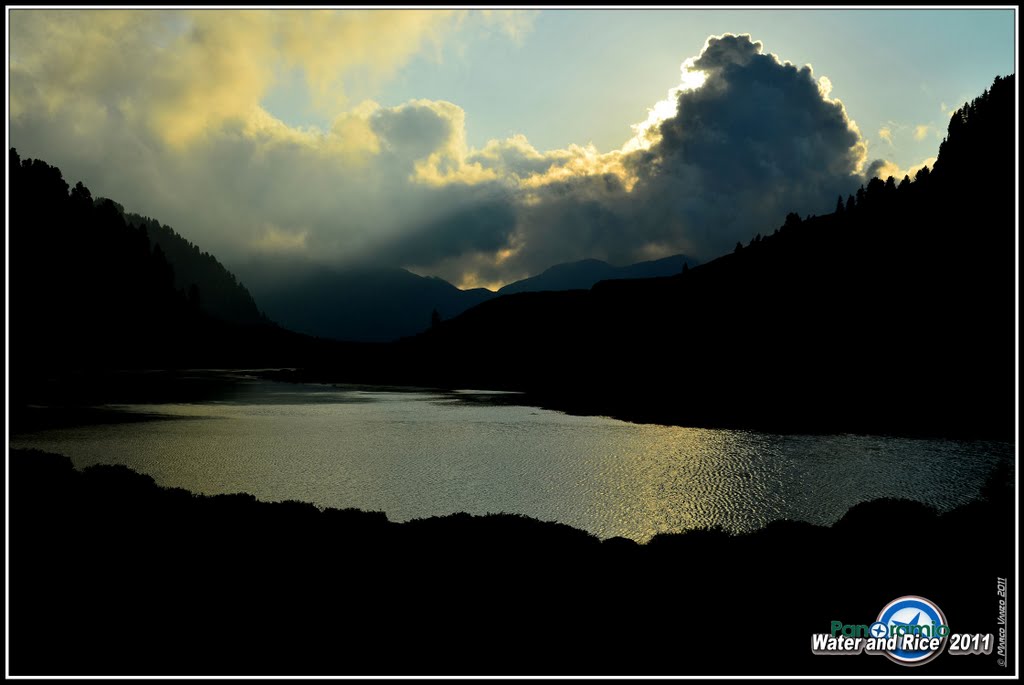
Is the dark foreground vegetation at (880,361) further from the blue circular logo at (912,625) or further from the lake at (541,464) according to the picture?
the blue circular logo at (912,625)

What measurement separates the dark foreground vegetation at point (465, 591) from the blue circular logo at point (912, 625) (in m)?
0.37

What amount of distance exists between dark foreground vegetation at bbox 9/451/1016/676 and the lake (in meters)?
14.8

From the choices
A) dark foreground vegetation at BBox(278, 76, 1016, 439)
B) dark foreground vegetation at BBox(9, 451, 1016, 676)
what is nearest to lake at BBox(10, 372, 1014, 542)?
dark foreground vegetation at BBox(9, 451, 1016, 676)

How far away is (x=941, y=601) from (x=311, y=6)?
27.9 meters

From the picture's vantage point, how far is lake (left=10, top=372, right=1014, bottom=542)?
46.0 meters

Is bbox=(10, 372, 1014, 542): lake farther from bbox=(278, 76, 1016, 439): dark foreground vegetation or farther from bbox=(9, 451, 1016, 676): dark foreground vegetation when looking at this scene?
bbox=(278, 76, 1016, 439): dark foreground vegetation

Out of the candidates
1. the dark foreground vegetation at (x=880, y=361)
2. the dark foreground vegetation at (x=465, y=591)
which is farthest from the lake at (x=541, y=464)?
the dark foreground vegetation at (x=880, y=361)

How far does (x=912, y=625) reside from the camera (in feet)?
53.3

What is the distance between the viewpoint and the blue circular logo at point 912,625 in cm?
1608

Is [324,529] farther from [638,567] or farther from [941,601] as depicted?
[941,601]

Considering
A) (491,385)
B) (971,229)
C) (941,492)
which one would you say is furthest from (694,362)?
(941,492)

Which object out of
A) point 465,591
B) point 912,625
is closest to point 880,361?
point 912,625

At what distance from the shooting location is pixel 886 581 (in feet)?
72.5

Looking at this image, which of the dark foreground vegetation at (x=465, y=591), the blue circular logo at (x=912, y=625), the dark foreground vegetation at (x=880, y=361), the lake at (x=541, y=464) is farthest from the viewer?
the dark foreground vegetation at (x=880, y=361)
